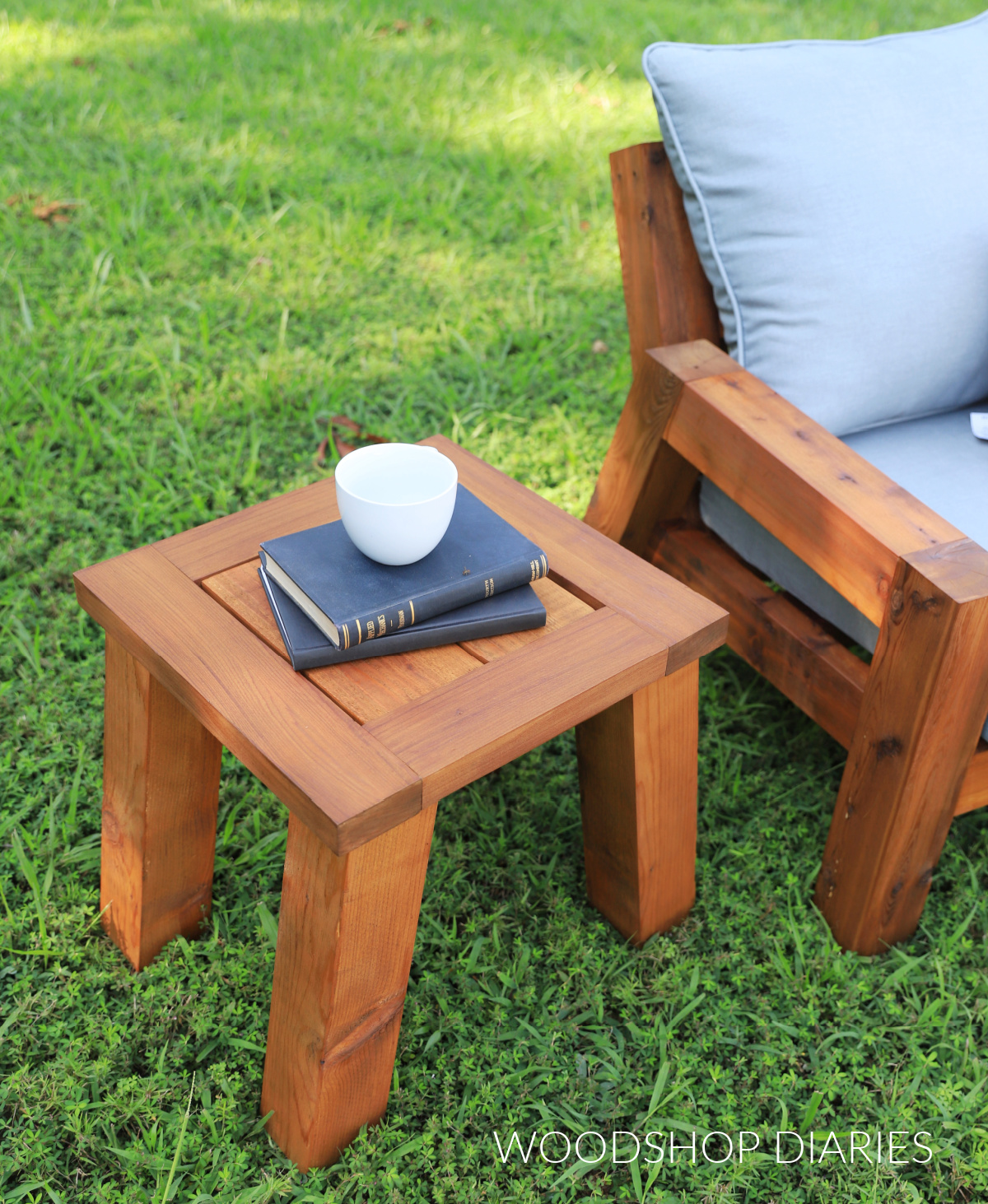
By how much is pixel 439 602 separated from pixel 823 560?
55cm

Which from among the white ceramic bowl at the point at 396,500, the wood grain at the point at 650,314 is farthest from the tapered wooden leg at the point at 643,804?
the wood grain at the point at 650,314

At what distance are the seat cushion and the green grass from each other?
1.14 ft

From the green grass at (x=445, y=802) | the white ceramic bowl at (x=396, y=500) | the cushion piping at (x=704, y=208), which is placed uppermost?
the cushion piping at (x=704, y=208)

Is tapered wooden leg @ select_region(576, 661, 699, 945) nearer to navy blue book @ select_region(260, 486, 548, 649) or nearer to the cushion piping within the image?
navy blue book @ select_region(260, 486, 548, 649)

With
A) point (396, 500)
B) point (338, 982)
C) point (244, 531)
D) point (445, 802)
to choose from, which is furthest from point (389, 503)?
point (445, 802)

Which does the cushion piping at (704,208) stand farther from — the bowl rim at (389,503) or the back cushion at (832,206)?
the bowl rim at (389,503)

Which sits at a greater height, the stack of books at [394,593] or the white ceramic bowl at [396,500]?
the white ceramic bowl at [396,500]

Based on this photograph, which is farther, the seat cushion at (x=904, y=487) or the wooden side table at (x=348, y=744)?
the seat cushion at (x=904, y=487)

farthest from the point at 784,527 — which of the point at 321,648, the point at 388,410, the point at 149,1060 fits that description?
the point at 388,410

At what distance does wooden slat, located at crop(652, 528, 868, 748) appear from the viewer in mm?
1438

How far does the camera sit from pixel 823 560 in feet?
4.34

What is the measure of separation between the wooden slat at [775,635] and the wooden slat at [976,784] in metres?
0.15

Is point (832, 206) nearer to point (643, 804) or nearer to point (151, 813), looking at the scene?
point (643, 804)

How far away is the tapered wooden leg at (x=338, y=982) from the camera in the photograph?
3.27 ft
